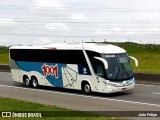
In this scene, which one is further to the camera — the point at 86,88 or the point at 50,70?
the point at 50,70

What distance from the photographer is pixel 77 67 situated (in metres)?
21.4

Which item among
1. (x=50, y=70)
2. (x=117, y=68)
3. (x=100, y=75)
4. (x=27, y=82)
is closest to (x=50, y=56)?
(x=50, y=70)

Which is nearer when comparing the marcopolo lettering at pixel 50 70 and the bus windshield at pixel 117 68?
the bus windshield at pixel 117 68

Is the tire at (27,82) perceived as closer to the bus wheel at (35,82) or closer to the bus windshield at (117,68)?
the bus wheel at (35,82)

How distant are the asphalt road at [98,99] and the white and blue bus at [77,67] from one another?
1.84 feet

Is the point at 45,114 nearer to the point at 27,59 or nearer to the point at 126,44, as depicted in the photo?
the point at 27,59

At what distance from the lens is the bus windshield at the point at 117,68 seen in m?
19.8

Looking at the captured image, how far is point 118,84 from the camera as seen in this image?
19.8 meters

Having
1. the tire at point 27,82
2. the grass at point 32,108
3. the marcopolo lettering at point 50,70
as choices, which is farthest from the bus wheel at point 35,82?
the grass at point 32,108

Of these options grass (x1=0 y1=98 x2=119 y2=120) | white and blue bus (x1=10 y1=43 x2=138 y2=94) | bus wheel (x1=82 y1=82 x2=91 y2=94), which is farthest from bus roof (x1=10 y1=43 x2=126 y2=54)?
grass (x1=0 y1=98 x2=119 y2=120)

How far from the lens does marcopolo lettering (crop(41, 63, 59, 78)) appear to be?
2286 centimetres

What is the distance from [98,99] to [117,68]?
7.06 feet

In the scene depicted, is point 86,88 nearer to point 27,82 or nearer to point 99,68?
point 99,68

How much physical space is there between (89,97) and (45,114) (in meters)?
6.82
